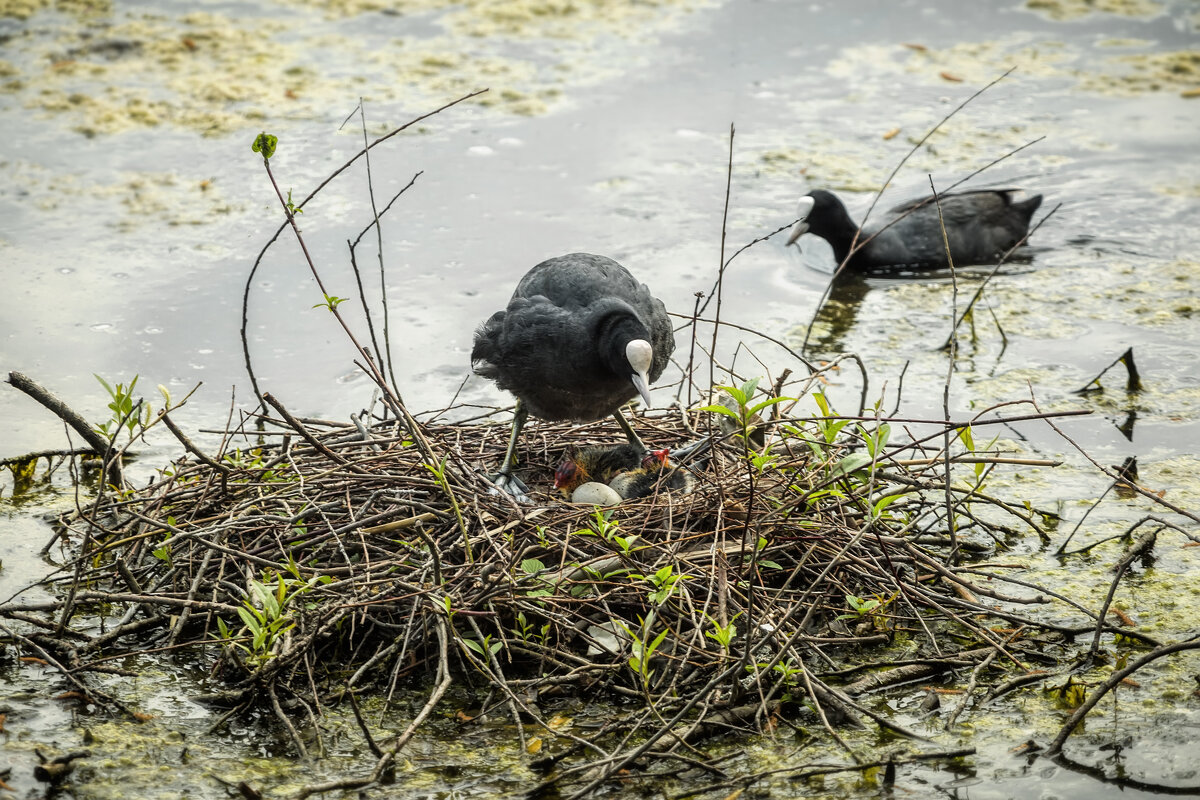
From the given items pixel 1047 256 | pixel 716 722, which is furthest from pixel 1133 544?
pixel 1047 256

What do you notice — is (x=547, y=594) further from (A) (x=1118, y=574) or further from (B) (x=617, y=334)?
(A) (x=1118, y=574)

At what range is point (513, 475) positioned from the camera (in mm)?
4648

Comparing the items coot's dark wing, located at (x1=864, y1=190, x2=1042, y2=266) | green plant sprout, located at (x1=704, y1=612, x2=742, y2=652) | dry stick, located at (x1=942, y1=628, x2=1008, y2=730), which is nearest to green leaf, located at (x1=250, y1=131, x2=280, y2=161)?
green plant sprout, located at (x1=704, y1=612, x2=742, y2=652)

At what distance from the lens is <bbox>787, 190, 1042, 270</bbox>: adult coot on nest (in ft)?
24.4

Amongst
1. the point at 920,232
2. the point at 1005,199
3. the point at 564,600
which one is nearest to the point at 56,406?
the point at 564,600

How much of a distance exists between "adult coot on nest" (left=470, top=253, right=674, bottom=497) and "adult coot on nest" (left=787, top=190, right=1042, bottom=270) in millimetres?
Result: 3114

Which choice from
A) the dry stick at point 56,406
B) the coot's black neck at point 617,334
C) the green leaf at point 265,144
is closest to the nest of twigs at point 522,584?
the dry stick at point 56,406

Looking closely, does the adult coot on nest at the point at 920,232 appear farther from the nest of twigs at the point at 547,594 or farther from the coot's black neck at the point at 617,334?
the coot's black neck at the point at 617,334

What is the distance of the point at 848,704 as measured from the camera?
11.4 feet

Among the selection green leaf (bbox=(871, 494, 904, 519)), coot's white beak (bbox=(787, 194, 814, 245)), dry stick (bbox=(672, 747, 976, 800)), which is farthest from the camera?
coot's white beak (bbox=(787, 194, 814, 245))

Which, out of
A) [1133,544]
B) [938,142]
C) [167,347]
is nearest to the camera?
[1133,544]

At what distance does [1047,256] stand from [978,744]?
16.0 feet

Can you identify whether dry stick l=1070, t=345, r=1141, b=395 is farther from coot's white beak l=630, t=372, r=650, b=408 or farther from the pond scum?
coot's white beak l=630, t=372, r=650, b=408

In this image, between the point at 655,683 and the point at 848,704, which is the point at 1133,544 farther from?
the point at 655,683
